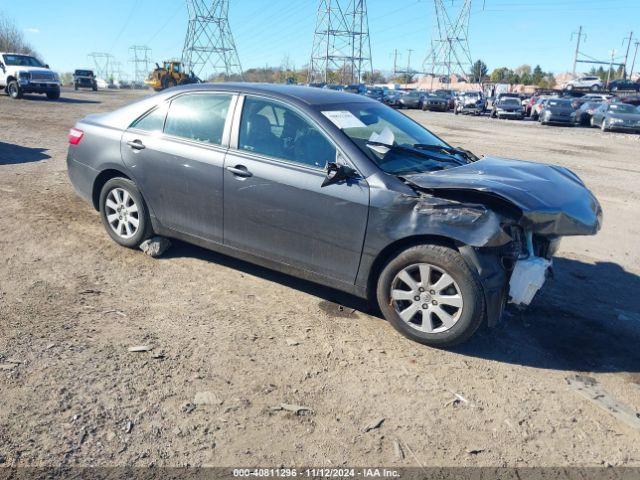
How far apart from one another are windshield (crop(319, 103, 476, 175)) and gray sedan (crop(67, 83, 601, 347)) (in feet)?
0.06

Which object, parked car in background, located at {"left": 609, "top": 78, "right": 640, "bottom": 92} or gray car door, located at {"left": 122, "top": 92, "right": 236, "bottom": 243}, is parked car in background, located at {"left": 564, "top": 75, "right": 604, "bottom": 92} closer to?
parked car in background, located at {"left": 609, "top": 78, "right": 640, "bottom": 92}

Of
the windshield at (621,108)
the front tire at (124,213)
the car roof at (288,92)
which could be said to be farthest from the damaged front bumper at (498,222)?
the windshield at (621,108)

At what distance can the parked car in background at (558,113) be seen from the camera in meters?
28.6

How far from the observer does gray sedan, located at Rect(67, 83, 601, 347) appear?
12.1 ft

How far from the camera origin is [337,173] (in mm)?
3941

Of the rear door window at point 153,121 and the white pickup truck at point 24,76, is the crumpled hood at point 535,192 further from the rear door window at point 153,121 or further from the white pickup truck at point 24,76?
the white pickup truck at point 24,76

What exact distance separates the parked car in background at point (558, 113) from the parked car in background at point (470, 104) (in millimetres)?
9587

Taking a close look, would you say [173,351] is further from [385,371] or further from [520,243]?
[520,243]

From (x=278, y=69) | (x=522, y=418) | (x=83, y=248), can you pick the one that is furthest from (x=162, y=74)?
(x=278, y=69)

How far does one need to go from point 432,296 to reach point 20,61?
29.0m

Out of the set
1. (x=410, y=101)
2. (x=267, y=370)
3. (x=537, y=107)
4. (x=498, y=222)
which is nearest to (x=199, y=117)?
(x=267, y=370)

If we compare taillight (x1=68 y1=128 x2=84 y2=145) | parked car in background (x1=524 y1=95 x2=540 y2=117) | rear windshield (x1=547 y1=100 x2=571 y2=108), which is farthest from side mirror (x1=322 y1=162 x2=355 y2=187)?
parked car in background (x1=524 y1=95 x2=540 y2=117)

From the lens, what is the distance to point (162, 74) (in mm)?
45656

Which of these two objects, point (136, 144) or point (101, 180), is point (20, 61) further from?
point (136, 144)
